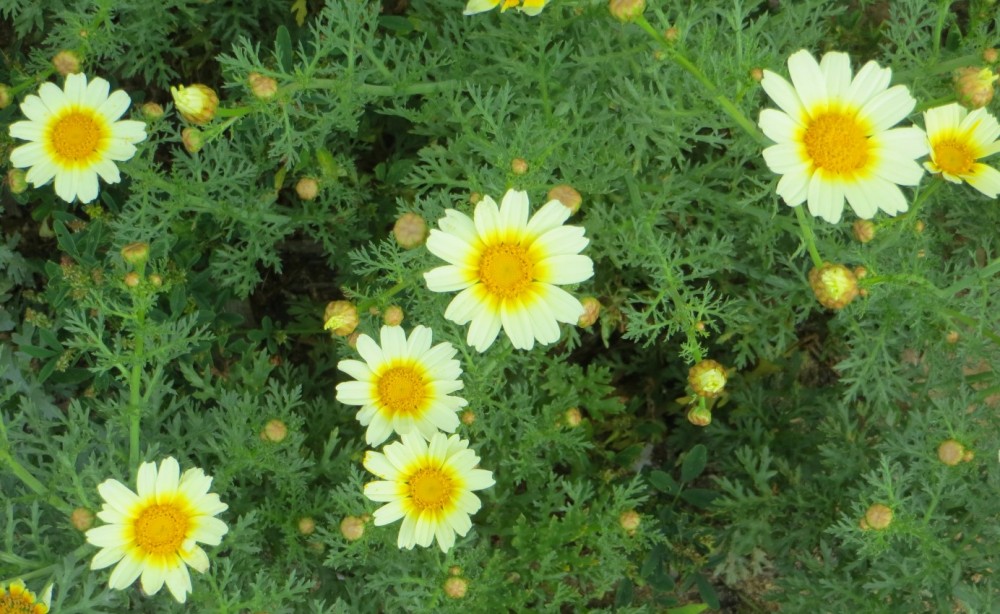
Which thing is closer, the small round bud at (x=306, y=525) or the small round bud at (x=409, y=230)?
the small round bud at (x=409, y=230)

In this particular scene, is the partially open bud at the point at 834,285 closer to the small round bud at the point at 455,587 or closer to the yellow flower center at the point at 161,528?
the small round bud at the point at 455,587

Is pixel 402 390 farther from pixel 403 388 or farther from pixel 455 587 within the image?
pixel 455 587

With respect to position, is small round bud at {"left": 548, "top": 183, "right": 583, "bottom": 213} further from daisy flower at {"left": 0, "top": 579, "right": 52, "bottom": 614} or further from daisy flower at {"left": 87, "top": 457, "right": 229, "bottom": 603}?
daisy flower at {"left": 0, "top": 579, "right": 52, "bottom": 614}

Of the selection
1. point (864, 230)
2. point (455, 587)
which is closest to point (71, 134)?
point (455, 587)

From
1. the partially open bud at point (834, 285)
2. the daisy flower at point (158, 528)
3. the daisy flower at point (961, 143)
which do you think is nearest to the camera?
the partially open bud at point (834, 285)

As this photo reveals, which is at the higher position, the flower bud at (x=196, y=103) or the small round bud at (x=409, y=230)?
the flower bud at (x=196, y=103)

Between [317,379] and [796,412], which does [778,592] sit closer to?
[796,412]

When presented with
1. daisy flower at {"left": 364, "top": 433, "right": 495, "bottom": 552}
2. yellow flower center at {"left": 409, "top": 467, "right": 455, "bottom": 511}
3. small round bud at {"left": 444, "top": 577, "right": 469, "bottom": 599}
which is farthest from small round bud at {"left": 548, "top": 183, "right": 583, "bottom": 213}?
small round bud at {"left": 444, "top": 577, "right": 469, "bottom": 599}

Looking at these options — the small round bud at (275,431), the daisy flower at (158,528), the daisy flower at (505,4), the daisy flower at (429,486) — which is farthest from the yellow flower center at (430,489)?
the daisy flower at (505,4)
